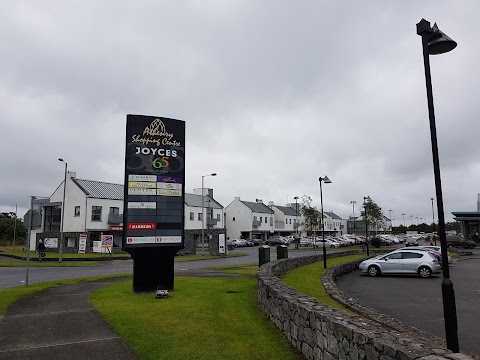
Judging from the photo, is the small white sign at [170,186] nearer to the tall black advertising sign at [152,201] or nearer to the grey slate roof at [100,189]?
the tall black advertising sign at [152,201]

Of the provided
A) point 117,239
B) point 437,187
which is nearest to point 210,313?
point 437,187

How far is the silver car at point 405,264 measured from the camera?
21844 mm

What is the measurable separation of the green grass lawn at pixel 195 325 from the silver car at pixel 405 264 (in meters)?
10.8

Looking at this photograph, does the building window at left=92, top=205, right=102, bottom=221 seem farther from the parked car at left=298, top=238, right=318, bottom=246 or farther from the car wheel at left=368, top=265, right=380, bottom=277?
the car wheel at left=368, top=265, right=380, bottom=277

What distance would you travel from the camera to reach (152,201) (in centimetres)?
1517

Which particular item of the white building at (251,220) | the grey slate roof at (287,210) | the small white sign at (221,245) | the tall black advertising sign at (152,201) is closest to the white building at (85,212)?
the small white sign at (221,245)

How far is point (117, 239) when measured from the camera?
186 ft

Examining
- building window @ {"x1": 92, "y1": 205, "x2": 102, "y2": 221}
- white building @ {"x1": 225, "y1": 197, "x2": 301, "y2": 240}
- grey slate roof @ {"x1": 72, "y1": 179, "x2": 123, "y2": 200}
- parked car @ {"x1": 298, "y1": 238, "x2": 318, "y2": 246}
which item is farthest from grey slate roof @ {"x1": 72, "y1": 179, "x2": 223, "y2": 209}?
white building @ {"x1": 225, "y1": 197, "x2": 301, "y2": 240}

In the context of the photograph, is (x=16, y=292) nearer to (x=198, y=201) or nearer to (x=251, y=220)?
(x=198, y=201)

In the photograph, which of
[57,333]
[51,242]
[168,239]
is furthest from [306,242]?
[57,333]

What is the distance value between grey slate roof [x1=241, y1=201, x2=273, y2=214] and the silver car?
66.5 m

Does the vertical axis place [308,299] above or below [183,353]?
above

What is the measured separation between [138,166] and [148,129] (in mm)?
1535

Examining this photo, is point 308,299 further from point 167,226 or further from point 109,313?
point 167,226
